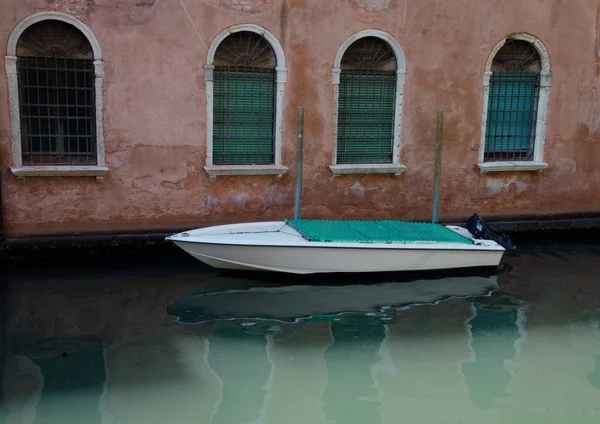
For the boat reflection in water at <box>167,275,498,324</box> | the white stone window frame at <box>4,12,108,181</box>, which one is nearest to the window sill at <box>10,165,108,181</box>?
the white stone window frame at <box>4,12,108,181</box>

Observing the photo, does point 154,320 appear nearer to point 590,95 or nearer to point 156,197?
point 156,197

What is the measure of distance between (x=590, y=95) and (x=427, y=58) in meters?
2.47

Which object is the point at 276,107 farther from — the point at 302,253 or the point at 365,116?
the point at 302,253

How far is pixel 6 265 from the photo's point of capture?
25.3ft

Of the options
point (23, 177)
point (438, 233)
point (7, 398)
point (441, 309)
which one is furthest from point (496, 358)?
point (23, 177)

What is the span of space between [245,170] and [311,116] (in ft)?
3.41

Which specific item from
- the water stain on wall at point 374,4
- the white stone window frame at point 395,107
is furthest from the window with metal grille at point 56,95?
the water stain on wall at point 374,4

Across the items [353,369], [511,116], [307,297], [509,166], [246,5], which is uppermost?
[246,5]

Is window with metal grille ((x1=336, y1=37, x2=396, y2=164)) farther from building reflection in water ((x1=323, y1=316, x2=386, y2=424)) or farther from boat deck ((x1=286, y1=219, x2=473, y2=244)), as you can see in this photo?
building reflection in water ((x1=323, y1=316, x2=386, y2=424))

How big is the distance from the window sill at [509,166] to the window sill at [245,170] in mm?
2661

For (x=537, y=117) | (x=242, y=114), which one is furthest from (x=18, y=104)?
(x=537, y=117)

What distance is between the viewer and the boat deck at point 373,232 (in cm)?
754

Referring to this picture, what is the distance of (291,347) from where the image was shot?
6027mm

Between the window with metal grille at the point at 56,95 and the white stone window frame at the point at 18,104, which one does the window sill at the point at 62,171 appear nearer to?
the white stone window frame at the point at 18,104
